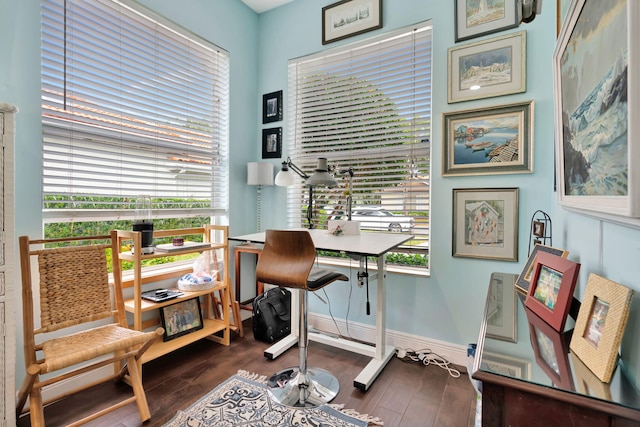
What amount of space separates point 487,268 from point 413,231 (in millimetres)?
580

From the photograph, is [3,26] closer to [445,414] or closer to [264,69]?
[264,69]

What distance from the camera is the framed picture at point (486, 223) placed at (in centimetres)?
202

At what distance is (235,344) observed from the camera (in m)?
2.48

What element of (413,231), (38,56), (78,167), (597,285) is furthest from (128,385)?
(597,285)

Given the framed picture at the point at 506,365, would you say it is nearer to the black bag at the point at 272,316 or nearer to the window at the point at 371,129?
the window at the point at 371,129

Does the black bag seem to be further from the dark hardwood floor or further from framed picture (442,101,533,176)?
framed picture (442,101,533,176)

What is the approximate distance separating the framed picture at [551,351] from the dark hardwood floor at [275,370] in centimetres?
103

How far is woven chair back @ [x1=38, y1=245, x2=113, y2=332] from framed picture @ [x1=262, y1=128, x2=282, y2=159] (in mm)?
1719

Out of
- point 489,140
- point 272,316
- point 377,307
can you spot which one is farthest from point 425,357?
point 489,140

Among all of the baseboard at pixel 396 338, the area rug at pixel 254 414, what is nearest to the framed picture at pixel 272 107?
the baseboard at pixel 396 338

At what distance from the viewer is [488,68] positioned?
2068 mm

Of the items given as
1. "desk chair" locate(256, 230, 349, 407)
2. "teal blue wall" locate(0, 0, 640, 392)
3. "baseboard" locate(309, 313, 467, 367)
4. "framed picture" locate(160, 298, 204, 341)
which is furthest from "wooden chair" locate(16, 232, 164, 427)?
"baseboard" locate(309, 313, 467, 367)

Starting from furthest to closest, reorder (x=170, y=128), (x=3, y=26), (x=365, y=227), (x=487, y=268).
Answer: (x=365, y=227)
(x=170, y=128)
(x=487, y=268)
(x=3, y=26)

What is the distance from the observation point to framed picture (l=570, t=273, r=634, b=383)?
2.06ft
